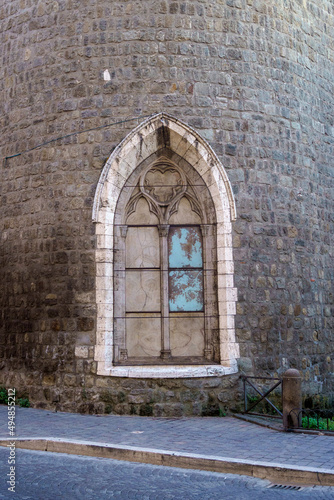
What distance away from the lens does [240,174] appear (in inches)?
344

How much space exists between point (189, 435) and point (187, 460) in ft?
3.84

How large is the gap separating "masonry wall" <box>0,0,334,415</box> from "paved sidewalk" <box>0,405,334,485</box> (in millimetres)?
608

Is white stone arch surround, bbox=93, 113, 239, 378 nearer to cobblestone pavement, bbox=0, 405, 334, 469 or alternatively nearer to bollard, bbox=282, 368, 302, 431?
cobblestone pavement, bbox=0, 405, 334, 469

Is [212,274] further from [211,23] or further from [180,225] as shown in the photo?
[211,23]

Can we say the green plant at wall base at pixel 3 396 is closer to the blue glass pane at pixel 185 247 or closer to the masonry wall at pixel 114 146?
the masonry wall at pixel 114 146

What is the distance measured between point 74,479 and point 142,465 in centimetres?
84

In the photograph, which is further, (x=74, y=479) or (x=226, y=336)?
(x=226, y=336)

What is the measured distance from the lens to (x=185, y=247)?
891 centimetres

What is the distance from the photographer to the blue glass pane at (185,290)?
8766 millimetres

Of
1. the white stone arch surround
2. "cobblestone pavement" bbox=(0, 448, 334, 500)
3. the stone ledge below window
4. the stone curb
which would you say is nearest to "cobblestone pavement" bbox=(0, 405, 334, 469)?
the stone curb

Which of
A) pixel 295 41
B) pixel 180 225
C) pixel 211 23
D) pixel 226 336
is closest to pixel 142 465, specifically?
pixel 226 336

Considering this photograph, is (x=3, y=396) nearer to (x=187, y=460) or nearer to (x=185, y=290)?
(x=185, y=290)

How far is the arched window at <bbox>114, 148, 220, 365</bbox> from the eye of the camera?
28.2ft

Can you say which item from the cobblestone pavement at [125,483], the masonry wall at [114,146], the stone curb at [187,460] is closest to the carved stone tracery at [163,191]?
the masonry wall at [114,146]
